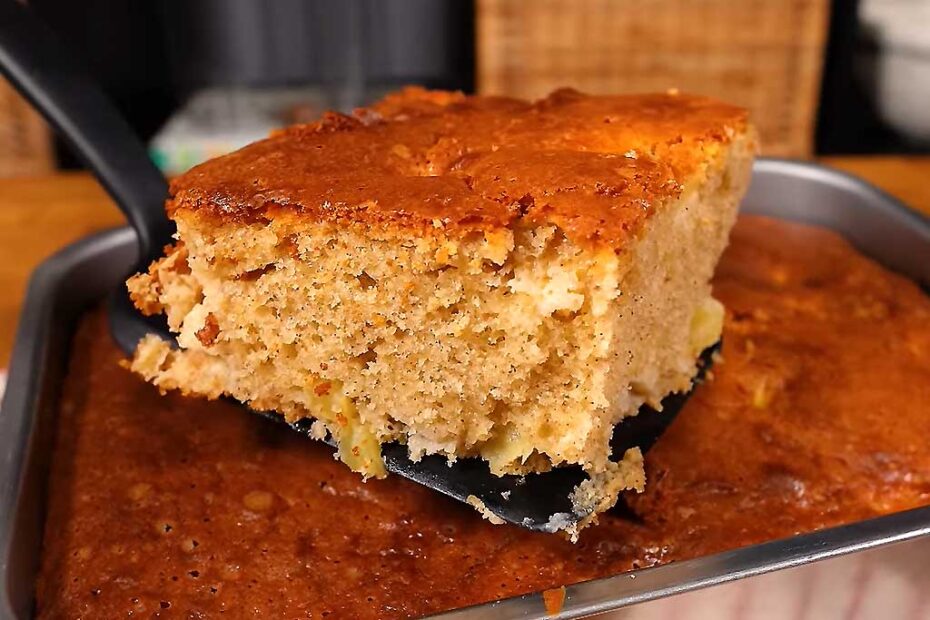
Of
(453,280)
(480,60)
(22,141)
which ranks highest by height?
(453,280)

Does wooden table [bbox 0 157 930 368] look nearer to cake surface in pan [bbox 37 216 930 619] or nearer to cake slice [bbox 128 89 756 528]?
cake surface in pan [bbox 37 216 930 619]

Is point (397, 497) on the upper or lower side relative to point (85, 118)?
lower

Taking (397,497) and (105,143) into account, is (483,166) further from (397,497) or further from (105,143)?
(105,143)

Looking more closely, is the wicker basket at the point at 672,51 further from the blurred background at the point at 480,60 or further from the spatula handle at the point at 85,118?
the spatula handle at the point at 85,118

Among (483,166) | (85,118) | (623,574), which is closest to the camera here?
(623,574)

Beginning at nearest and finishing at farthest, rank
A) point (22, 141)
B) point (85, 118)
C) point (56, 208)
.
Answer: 1. point (85, 118)
2. point (56, 208)
3. point (22, 141)

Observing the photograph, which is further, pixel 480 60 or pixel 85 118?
pixel 480 60

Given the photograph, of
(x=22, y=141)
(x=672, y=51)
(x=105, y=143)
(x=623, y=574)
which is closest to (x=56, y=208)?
(x=105, y=143)
